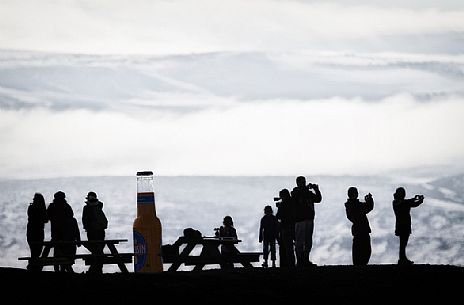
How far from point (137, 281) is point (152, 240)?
4.95 m

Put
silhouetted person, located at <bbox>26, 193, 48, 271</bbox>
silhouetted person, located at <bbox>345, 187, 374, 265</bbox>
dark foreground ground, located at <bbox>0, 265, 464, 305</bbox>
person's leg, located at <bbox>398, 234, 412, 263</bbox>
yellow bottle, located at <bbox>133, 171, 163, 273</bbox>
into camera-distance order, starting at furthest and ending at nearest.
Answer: silhouetted person, located at <bbox>26, 193, 48, 271</bbox>
silhouetted person, located at <bbox>345, 187, 374, 265</bbox>
person's leg, located at <bbox>398, 234, 412, 263</bbox>
yellow bottle, located at <bbox>133, 171, 163, 273</bbox>
dark foreground ground, located at <bbox>0, 265, 464, 305</bbox>

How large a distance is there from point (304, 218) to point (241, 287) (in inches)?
238

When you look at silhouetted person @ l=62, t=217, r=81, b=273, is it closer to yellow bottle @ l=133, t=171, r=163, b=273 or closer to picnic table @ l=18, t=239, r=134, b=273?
picnic table @ l=18, t=239, r=134, b=273

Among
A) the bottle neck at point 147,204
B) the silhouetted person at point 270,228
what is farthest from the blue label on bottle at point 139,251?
the silhouetted person at point 270,228

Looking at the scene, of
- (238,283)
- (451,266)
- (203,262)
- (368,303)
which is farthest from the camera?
(203,262)

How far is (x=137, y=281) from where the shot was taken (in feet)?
88.3

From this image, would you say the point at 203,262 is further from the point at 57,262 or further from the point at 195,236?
the point at 57,262

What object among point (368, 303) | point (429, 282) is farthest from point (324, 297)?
point (429, 282)

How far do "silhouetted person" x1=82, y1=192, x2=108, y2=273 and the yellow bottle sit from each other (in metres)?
1.60

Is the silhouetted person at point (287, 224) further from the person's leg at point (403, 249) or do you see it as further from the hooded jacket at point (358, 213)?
the person's leg at point (403, 249)

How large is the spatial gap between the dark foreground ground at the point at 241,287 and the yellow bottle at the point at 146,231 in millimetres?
2996

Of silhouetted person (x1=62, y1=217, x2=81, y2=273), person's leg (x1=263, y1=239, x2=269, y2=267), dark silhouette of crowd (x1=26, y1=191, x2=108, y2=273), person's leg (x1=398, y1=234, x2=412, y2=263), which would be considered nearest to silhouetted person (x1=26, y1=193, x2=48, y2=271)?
dark silhouette of crowd (x1=26, y1=191, x2=108, y2=273)

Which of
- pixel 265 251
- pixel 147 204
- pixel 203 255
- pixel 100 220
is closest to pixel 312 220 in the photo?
pixel 203 255

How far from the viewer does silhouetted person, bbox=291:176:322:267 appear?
31969 mm
